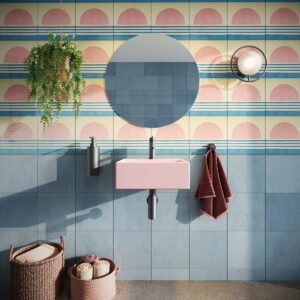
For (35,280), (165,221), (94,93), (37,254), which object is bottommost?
(35,280)

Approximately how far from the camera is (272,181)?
2.20m

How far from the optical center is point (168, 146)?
220 centimetres

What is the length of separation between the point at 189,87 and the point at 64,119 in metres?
0.91

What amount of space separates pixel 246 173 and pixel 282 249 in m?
0.60

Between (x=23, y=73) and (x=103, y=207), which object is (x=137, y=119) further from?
(x=23, y=73)

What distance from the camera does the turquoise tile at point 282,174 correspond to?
2.20 meters

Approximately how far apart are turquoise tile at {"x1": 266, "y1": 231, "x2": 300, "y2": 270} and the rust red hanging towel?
418 millimetres

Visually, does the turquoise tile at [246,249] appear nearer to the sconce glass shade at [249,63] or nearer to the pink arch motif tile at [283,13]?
the sconce glass shade at [249,63]

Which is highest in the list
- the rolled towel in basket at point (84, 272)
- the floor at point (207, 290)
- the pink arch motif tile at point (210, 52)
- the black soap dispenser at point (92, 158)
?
the pink arch motif tile at point (210, 52)

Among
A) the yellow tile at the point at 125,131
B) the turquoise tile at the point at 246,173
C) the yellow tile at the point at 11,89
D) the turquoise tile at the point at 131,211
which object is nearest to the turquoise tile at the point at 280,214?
the turquoise tile at the point at 246,173

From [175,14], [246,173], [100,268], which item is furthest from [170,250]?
[175,14]

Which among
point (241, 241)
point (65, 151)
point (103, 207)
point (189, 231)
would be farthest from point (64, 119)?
point (241, 241)

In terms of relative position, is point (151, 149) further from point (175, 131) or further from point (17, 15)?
point (17, 15)

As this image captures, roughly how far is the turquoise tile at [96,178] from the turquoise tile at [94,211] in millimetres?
42
